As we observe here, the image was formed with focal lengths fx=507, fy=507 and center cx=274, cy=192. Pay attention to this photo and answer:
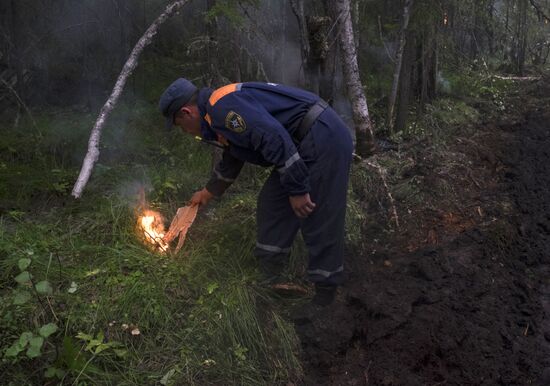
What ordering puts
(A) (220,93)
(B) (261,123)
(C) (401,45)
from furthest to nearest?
(C) (401,45)
(A) (220,93)
(B) (261,123)

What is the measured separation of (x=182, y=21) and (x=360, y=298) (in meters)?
4.53

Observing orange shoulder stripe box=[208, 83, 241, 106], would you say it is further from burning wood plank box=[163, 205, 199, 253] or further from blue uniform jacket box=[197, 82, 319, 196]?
burning wood plank box=[163, 205, 199, 253]

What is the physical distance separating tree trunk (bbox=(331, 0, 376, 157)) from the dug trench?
27.2 inches

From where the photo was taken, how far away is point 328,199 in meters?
3.55

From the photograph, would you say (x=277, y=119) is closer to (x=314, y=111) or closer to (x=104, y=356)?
(x=314, y=111)

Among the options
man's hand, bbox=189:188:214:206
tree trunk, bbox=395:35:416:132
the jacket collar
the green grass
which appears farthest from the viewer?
tree trunk, bbox=395:35:416:132

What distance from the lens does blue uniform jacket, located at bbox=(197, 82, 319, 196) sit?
3.14m

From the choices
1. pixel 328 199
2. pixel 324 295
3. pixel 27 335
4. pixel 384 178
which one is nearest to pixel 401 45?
pixel 384 178

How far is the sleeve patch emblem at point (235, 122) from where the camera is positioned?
314cm

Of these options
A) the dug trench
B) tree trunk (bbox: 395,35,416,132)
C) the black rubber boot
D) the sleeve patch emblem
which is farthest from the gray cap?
tree trunk (bbox: 395,35,416,132)

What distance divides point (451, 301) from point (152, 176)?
297 centimetres

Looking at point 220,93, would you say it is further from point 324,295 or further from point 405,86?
point 405,86

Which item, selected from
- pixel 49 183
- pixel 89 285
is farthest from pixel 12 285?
pixel 49 183

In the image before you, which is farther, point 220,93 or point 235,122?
point 220,93
